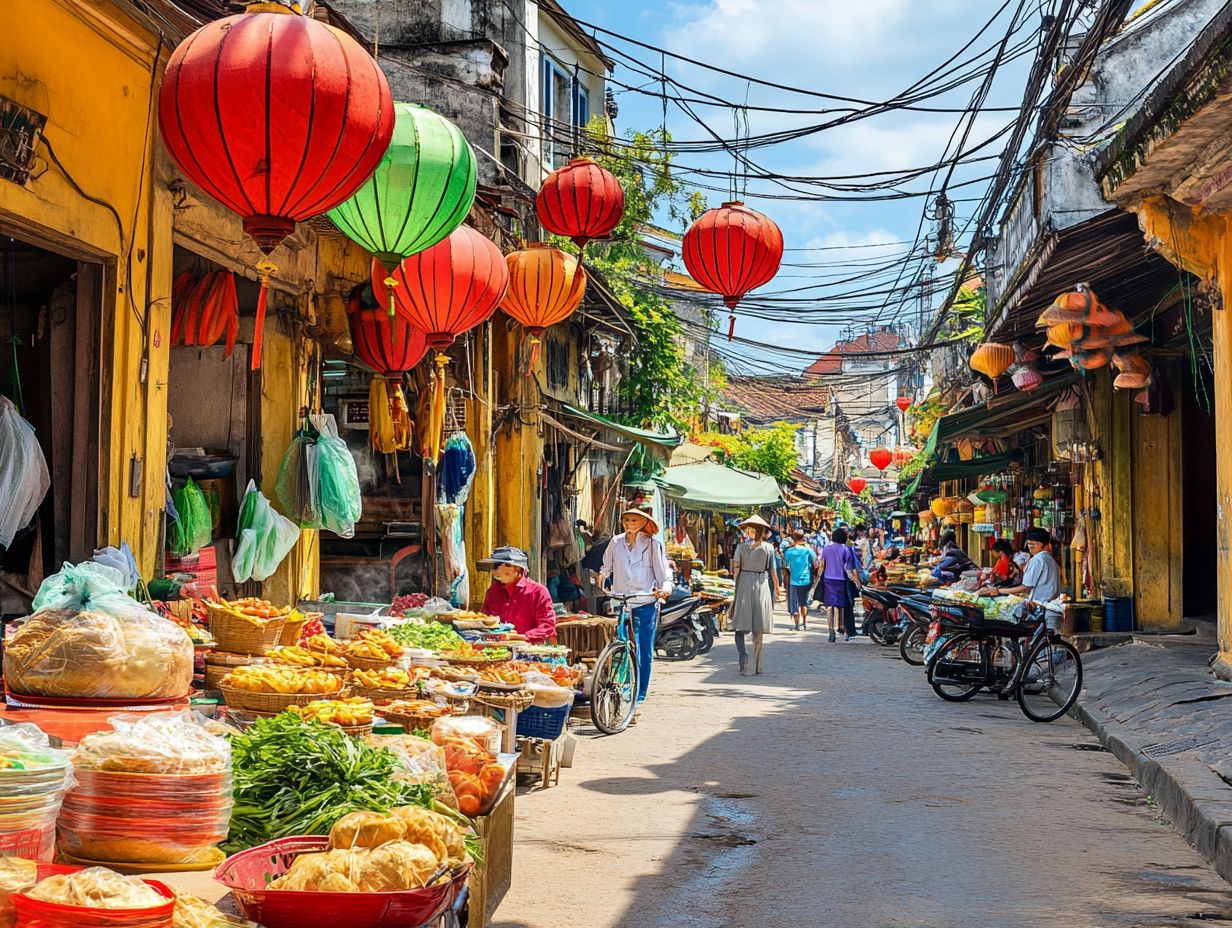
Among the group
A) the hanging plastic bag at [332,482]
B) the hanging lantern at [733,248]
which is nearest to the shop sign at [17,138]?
the hanging plastic bag at [332,482]

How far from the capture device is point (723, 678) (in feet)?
53.6

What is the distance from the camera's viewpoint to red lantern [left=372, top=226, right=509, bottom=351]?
9.56 metres

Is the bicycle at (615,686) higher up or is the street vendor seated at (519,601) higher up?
the street vendor seated at (519,601)

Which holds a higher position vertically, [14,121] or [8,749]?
[14,121]

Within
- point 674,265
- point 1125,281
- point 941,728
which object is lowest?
point 941,728

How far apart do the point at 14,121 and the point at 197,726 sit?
11.8ft

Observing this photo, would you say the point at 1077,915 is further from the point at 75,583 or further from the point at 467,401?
the point at 467,401

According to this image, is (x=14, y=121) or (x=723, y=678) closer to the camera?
(x=14, y=121)

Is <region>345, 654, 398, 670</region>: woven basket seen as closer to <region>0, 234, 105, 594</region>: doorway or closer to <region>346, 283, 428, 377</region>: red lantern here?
<region>0, 234, 105, 594</region>: doorway

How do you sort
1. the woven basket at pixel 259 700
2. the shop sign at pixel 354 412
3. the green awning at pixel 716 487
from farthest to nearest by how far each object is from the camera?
the green awning at pixel 716 487
the shop sign at pixel 354 412
the woven basket at pixel 259 700

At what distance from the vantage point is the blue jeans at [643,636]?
12.9 meters

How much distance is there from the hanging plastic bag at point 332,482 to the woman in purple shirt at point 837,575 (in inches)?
523

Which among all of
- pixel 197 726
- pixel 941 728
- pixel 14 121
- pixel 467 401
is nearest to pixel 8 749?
pixel 197 726

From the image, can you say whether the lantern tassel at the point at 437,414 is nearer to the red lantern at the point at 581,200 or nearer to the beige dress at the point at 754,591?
the red lantern at the point at 581,200
